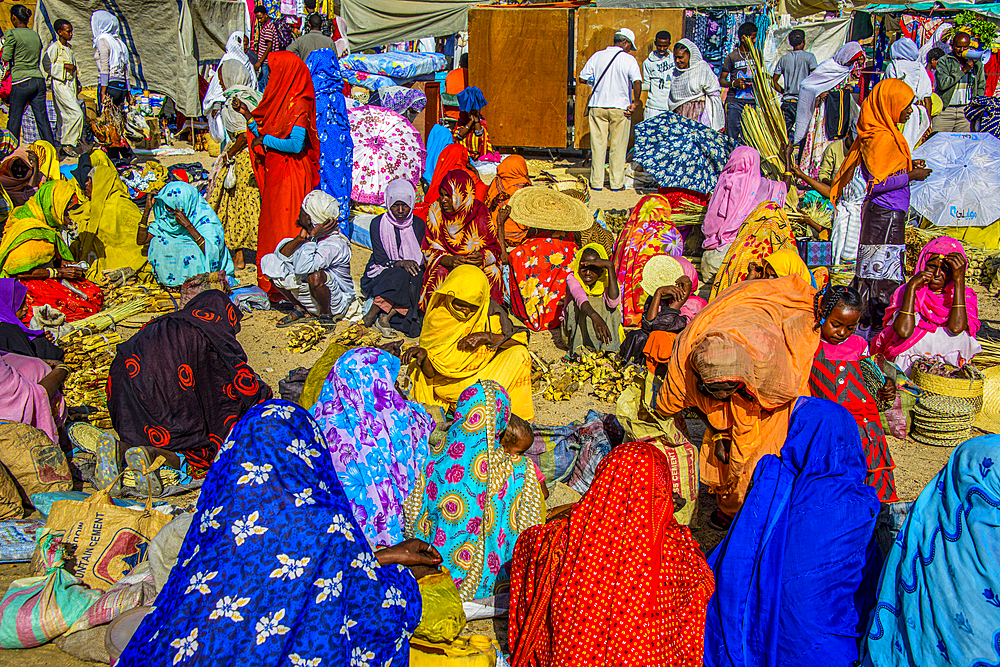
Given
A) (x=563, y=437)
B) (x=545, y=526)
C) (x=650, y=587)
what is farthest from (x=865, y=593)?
(x=563, y=437)

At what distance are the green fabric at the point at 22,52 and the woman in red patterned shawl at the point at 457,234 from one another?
332 inches

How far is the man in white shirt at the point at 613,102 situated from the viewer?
10.9m

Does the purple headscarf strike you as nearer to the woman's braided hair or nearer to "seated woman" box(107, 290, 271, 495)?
"seated woman" box(107, 290, 271, 495)

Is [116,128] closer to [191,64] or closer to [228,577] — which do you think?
[191,64]

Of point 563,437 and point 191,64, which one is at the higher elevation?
point 191,64

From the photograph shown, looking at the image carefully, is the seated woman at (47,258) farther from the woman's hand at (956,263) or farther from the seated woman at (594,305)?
the woman's hand at (956,263)

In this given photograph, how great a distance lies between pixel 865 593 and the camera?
2.66 m

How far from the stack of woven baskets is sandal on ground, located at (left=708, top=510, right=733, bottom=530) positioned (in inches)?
75.7

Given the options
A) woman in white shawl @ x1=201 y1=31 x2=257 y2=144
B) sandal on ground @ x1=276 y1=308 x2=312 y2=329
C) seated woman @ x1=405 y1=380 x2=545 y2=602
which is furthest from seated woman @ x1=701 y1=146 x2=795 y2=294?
woman in white shawl @ x1=201 y1=31 x2=257 y2=144

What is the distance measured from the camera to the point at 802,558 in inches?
106

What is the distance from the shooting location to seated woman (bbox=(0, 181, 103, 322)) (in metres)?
6.70

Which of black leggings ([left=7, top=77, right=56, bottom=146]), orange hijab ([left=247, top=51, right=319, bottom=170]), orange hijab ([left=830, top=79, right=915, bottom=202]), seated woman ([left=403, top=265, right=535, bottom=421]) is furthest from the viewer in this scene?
black leggings ([left=7, top=77, right=56, bottom=146])

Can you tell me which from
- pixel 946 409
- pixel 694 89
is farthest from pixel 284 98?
pixel 946 409

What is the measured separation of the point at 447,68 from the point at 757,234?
10.4 metres
